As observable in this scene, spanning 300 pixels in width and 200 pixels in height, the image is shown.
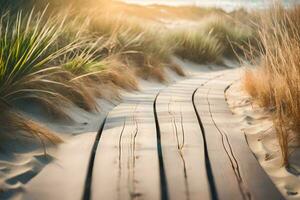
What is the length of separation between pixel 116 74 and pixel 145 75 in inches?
49.2

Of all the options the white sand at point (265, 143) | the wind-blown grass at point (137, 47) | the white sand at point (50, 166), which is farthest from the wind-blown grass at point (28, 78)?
the wind-blown grass at point (137, 47)

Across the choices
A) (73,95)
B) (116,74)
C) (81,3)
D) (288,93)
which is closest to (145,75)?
(116,74)

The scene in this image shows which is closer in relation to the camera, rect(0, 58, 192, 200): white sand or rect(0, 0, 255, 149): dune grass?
rect(0, 58, 192, 200): white sand

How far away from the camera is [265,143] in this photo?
3.38 metres

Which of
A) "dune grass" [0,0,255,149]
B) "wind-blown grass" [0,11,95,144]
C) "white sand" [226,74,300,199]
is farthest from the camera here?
"dune grass" [0,0,255,149]

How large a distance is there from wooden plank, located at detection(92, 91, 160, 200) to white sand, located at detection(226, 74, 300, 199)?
0.68 meters

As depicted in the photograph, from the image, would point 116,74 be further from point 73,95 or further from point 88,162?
point 88,162

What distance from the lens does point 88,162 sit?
2.89 metres

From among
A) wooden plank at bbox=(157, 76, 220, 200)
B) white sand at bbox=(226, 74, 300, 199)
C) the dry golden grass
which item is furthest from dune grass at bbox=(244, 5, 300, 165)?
the dry golden grass

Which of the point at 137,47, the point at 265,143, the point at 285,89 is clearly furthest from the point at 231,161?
the point at 137,47

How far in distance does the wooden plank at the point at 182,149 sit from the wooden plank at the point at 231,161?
80 mm

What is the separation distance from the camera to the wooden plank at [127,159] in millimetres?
2455

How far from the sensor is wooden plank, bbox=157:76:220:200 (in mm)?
2486

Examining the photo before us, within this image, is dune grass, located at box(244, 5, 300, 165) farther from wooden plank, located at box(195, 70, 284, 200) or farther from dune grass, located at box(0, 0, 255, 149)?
dune grass, located at box(0, 0, 255, 149)
